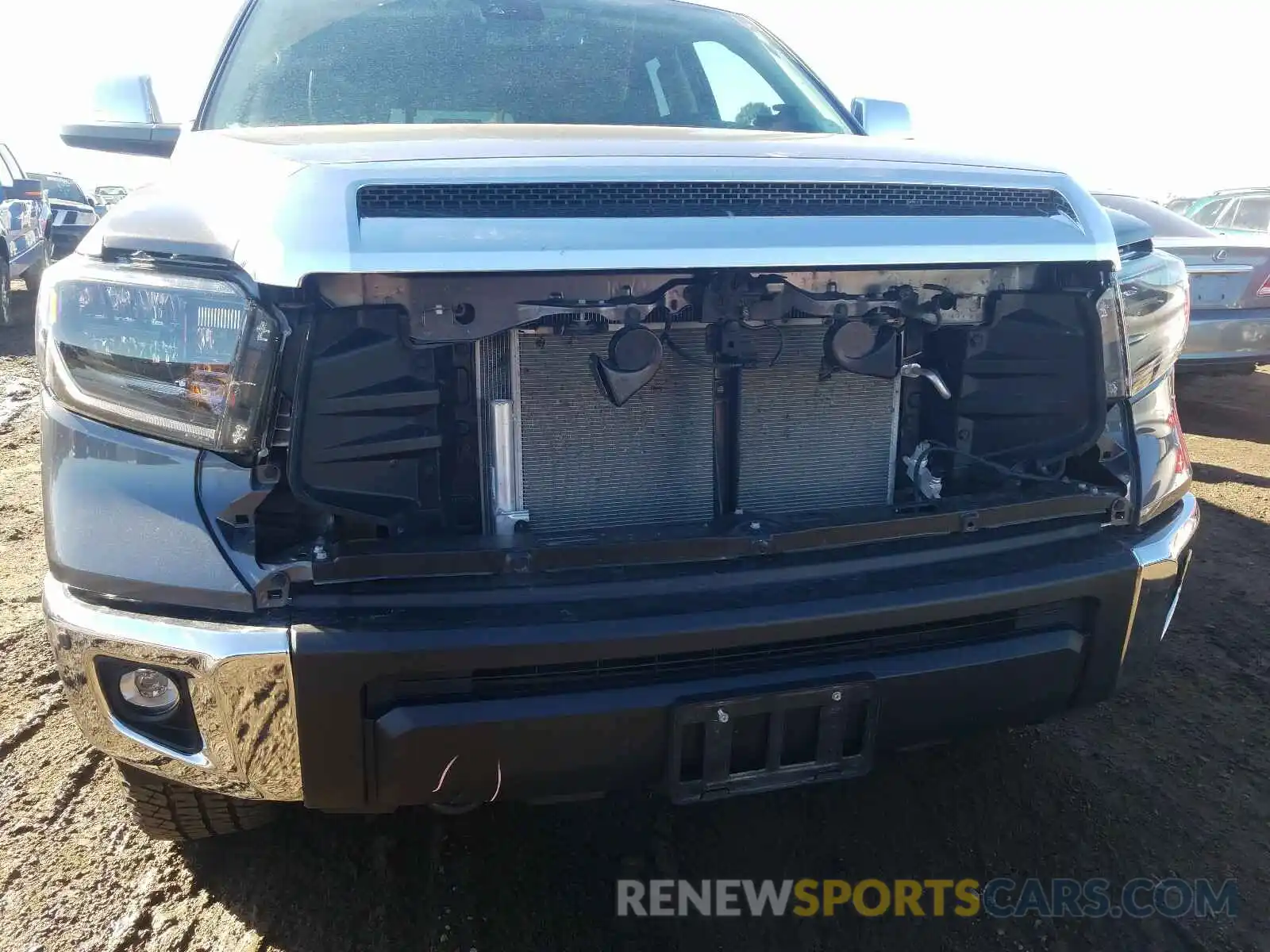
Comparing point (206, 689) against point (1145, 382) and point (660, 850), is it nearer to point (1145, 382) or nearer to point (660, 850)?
point (660, 850)

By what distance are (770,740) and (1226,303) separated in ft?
21.2

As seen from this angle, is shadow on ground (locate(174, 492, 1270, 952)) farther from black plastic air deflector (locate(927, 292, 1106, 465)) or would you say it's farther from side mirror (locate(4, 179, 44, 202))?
side mirror (locate(4, 179, 44, 202))

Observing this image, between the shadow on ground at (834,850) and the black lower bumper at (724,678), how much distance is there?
0.48m

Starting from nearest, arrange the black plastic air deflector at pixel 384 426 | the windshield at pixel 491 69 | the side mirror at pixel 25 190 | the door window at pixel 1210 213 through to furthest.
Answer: the black plastic air deflector at pixel 384 426 → the windshield at pixel 491 69 → the door window at pixel 1210 213 → the side mirror at pixel 25 190

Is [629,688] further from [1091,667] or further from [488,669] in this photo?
[1091,667]

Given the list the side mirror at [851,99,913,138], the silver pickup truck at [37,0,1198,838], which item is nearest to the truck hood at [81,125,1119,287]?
the silver pickup truck at [37,0,1198,838]

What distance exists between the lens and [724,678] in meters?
1.68

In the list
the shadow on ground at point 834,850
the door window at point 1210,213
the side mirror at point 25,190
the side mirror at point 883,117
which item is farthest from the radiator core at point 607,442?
the side mirror at point 25,190

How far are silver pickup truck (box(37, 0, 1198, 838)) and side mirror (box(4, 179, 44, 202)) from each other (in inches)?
461

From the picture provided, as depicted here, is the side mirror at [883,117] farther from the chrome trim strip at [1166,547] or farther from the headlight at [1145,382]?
the chrome trim strip at [1166,547]

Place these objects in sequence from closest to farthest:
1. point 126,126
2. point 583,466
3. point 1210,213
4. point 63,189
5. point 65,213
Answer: point 583,466
point 126,126
point 1210,213
point 65,213
point 63,189

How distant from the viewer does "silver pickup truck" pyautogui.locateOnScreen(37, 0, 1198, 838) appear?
61.7 inches

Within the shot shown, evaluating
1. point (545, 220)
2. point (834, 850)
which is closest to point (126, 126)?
point (545, 220)

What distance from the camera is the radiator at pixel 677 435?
1.86 metres
